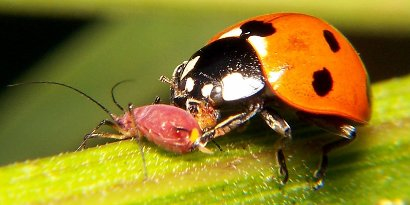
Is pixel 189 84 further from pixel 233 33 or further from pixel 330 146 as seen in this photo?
pixel 330 146

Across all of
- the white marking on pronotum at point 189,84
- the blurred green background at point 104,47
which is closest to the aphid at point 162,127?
the white marking on pronotum at point 189,84

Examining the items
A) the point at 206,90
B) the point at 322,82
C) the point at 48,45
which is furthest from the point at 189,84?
the point at 48,45

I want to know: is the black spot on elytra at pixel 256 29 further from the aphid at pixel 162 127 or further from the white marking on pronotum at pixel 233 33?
the aphid at pixel 162 127

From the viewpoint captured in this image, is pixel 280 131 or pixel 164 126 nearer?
pixel 164 126

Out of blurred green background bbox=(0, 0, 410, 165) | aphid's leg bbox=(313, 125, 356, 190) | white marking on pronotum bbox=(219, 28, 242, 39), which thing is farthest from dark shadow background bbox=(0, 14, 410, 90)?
aphid's leg bbox=(313, 125, 356, 190)

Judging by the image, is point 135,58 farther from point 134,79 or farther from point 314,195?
point 314,195
